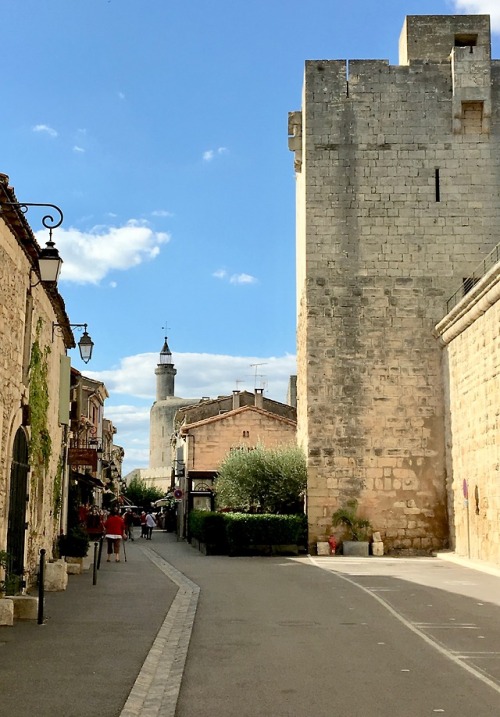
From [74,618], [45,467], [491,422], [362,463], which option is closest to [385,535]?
[362,463]

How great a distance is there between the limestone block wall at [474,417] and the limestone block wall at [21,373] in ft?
30.7

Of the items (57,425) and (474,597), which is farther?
(57,425)

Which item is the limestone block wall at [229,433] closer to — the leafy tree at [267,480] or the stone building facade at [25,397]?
the leafy tree at [267,480]

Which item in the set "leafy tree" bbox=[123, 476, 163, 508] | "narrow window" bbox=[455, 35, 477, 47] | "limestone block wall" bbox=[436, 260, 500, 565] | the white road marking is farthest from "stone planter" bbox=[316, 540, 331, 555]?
"leafy tree" bbox=[123, 476, 163, 508]

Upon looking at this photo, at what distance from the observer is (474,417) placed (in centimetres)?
2106

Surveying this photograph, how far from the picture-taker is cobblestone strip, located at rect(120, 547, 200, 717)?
5.84m

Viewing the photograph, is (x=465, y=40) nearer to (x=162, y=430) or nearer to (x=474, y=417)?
(x=474, y=417)

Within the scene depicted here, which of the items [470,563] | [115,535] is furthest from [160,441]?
[470,563]

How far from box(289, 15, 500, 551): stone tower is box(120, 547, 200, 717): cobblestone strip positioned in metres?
12.8

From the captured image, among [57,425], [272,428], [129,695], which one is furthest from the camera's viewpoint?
[272,428]

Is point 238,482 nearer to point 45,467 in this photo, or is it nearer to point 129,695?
point 45,467

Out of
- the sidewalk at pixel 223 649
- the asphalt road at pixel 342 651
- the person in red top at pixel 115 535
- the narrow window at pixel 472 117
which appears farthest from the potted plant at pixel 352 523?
the narrow window at pixel 472 117

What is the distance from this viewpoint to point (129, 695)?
20.1ft

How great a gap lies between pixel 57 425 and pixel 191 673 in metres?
10.2
